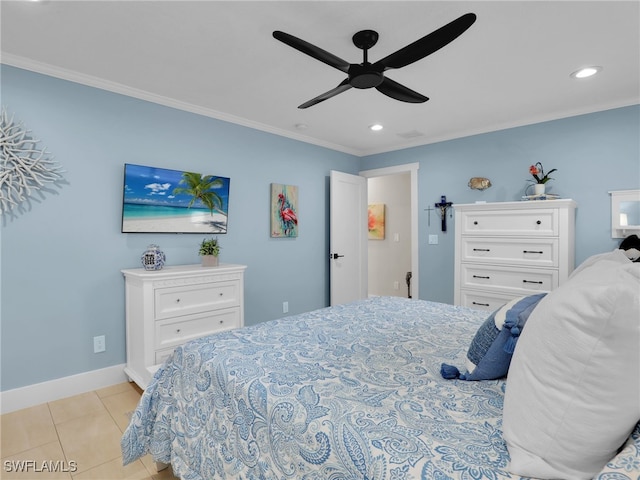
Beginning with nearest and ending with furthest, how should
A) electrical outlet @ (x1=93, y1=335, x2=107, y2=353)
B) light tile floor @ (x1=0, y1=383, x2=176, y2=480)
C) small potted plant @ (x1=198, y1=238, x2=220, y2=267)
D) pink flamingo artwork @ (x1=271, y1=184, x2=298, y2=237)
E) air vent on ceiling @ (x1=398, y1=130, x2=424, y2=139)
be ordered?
light tile floor @ (x1=0, y1=383, x2=176, y2=480) → electrical outlet @ (x1=93, y1=335, x2=107, y2=353) → small potted plant @ (x1=198, y1=238, x2=220, y2=267) → pink flamingo artwork @ (x1=271, y1=184, x2=298, y2=237) → air vent on ceiling @ (x1=398, y1=130, x2=424, y2=139)

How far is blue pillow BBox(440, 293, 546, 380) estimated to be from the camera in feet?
3.82

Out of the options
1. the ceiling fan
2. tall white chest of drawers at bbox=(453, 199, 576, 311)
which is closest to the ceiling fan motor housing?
the ceiling fan

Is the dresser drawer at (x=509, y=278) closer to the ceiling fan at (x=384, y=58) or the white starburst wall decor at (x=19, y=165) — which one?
the ceiling fan at (x=384, y=58)

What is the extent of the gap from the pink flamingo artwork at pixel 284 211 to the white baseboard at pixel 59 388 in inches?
80.3

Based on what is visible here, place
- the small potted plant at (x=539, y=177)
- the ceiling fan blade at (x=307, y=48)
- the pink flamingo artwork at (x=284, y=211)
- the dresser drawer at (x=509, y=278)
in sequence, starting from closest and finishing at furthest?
the ceiling fan blade at (x=307, y=48) < the dresser drawer at (x=509, y=278) < the small potted plant at (x=539, y=177) < the pink flamingo artwork at (x=284, y=211)

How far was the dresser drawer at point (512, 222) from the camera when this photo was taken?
3.14 meters

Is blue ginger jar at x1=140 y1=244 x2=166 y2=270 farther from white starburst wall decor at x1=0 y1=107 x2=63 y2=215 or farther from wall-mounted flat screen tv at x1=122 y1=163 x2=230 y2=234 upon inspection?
white starburst wall decor at x1=0 y1=107 x2=63 y2=215

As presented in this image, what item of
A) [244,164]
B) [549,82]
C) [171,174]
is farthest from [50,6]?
[549,82]

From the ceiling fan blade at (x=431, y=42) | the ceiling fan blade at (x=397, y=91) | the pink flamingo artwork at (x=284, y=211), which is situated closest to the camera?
the ceiling fan blade at (x=431, y=42)

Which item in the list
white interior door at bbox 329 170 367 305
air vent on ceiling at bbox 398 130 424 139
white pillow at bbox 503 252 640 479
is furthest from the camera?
white interior door at bbox 329 170 367 305

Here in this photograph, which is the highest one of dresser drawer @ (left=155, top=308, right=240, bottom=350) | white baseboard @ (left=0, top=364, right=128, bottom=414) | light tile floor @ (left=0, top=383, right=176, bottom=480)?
dresser drawer @ (left=155, top=308, right=240, bottom=350)

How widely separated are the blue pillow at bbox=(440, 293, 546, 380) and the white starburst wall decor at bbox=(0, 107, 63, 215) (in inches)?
116

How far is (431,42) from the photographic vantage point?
1.67 m

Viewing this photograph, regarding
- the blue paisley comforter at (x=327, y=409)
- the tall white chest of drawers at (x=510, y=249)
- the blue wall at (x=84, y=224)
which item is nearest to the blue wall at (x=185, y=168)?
the blue wall at (x=84, y=224)
